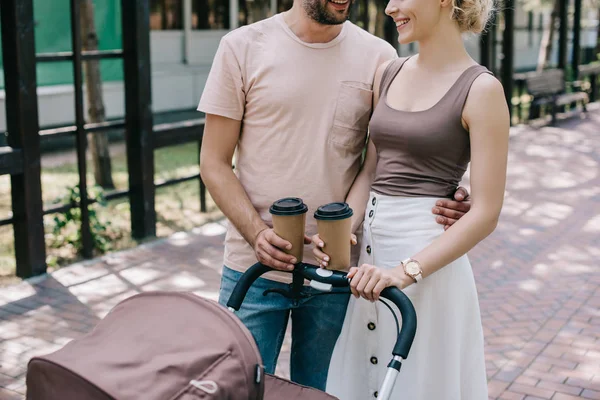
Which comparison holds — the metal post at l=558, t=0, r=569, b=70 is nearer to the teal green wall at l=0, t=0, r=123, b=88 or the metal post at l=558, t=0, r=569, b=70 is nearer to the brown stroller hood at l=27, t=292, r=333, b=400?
the teal green wall at l=0, t=0, r=123, b=88

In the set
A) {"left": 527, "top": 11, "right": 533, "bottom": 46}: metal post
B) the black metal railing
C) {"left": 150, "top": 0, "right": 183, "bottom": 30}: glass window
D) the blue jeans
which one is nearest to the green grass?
the black metal railing

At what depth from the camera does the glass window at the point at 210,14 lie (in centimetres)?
1916

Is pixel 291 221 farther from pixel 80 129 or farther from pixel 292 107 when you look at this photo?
pixel 80 129

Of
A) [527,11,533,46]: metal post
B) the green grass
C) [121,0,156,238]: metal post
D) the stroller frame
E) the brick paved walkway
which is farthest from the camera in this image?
[527,11,533,46]: metal post

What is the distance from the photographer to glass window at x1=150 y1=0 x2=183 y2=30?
1830 cm

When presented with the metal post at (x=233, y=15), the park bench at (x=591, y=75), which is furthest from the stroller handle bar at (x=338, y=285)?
the park bench at (x=591, y=75)

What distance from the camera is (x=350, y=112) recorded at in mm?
2893

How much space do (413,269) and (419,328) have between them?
0.93 ft

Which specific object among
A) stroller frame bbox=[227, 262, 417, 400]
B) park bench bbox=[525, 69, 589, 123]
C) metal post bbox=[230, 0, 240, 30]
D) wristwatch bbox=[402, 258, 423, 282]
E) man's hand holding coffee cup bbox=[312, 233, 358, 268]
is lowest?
park bench bbox=[525, 69, 589, 123]

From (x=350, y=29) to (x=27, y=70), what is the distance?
4.07 metres

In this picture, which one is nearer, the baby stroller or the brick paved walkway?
the baby stroller

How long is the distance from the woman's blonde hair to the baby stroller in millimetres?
1269

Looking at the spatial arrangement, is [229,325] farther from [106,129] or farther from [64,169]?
[64,169]

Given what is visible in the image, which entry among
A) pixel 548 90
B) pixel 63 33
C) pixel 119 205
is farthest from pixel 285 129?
pixel 548 90
